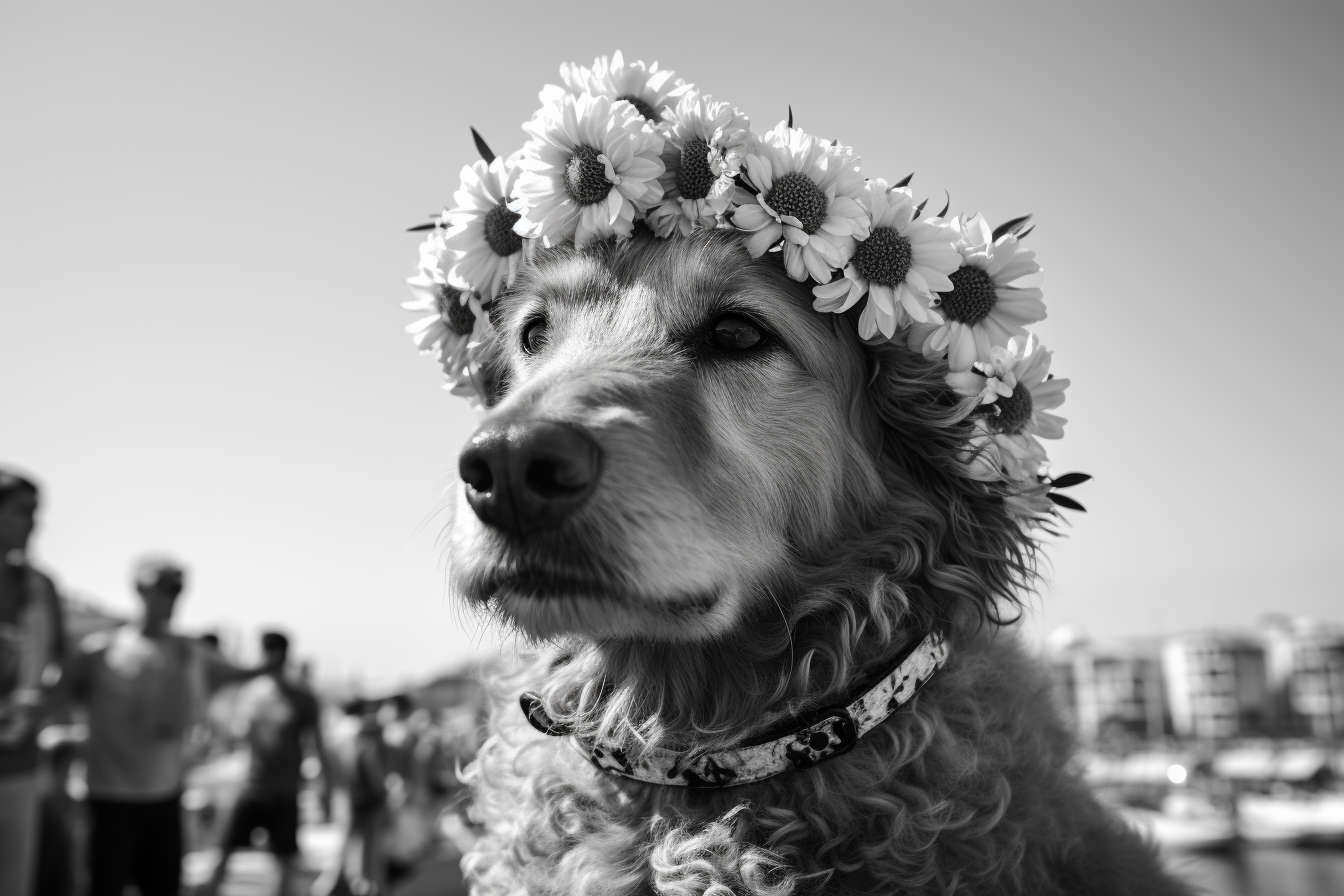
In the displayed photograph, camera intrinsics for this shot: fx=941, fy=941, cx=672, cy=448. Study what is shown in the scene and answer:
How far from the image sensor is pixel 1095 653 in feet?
383

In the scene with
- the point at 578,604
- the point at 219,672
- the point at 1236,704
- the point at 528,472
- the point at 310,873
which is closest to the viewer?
the point at 528,472

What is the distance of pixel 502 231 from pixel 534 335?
338mm

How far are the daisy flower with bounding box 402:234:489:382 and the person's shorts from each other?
6667 millimetres

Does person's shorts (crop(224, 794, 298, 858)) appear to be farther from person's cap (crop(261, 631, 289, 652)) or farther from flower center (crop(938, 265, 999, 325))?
flower center (crop(938, 265, 999, 325))

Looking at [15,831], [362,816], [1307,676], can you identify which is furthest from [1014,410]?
[1307,676]

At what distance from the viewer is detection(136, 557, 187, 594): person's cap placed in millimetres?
6316

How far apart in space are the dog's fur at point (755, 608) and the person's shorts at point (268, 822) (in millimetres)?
6521

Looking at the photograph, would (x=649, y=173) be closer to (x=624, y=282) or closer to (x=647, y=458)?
(x=624, y=282)

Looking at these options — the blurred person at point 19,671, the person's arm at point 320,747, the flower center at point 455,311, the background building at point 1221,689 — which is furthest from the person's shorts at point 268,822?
the background building at point 1221,689

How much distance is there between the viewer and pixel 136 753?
603 cm

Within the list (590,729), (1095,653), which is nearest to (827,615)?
(590,729)

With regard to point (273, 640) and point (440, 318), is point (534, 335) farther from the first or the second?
point (273, 640)

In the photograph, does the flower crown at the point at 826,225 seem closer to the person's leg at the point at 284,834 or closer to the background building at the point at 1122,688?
the person's leg at the point at 284,834

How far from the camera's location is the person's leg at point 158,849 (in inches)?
238
